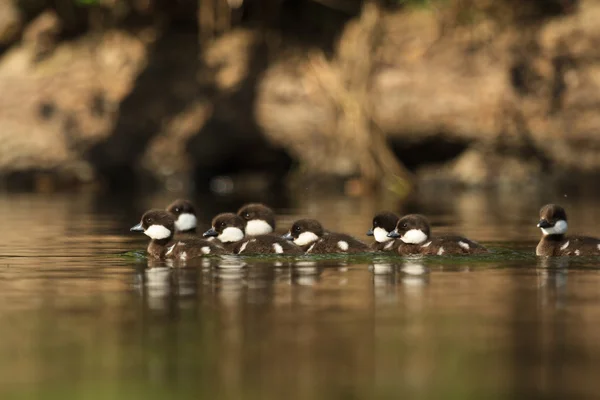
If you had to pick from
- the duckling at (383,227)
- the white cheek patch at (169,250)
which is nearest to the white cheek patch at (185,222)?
the duckling at (383,227)

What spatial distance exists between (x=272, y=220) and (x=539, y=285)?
5.21 metres

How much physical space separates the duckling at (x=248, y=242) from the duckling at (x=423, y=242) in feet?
3.28

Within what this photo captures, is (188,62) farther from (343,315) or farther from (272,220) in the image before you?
(343,315)

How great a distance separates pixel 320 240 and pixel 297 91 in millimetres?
15599

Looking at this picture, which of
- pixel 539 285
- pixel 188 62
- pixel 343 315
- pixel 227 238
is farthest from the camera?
pixel 188 62

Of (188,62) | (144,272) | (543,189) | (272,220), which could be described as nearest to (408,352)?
(144,272)

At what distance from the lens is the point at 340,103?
2706cm

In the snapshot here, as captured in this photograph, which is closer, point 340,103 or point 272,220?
point 272,220

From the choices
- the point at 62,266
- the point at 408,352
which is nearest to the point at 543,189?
the point at 62,266

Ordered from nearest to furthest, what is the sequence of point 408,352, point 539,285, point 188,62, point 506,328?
point 408,352, point 506,328, point 539,285, point 188,62

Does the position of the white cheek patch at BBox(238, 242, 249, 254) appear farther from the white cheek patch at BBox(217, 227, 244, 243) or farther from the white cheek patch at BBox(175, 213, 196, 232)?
the white cheek patch at BBox(175, 213, 196, 232)

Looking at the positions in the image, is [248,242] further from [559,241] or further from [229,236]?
[559,241]

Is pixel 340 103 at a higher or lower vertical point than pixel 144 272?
higher

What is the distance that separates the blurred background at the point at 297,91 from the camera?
27.3 m
